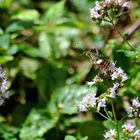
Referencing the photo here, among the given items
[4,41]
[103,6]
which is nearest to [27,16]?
[4,41]

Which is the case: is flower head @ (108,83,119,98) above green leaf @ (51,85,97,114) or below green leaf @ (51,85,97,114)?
below

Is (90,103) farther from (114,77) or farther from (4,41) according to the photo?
(4,41)

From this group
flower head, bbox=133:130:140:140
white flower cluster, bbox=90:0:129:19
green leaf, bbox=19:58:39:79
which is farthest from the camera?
green leaf, bbox=19:58:39:79

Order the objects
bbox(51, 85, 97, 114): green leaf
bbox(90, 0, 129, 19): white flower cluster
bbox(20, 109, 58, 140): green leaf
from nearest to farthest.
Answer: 1. bbox(90, 0, 129, 19): white flower cluster
2. bbox(20, 109, 58, 140): green leaf
3. bbox(51, 85, 97, 114): green leaf

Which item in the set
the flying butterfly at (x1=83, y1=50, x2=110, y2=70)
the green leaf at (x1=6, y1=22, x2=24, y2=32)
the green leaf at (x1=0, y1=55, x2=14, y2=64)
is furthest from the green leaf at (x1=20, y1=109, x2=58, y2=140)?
the flying butterfly at (x1=83, y1=50, x2=110, y2=70)

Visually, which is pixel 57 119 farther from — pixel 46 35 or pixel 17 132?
pixel 46 35

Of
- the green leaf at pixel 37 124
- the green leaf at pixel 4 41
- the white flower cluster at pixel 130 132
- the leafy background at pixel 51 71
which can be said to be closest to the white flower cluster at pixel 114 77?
the white flower cluster at pixel 130 132

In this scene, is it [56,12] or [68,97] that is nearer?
[68,97]

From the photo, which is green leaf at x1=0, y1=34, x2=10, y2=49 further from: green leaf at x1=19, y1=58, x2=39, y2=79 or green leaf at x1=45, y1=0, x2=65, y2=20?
green leaf at x1=45, y1=0, x2=65, y2=20
